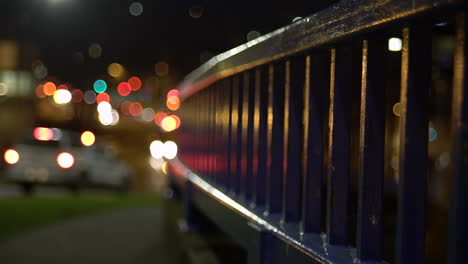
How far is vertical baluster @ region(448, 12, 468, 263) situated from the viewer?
1.38 metres

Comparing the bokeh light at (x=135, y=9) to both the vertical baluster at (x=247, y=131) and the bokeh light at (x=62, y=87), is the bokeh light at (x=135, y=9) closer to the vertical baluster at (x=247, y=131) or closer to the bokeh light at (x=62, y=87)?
the vertical baluster at (x=247, y=131)

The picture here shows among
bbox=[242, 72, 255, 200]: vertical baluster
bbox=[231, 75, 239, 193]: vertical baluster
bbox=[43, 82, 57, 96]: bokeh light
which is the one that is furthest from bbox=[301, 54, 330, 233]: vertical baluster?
bbox=[43, 82, 57, 96]: bokeh light

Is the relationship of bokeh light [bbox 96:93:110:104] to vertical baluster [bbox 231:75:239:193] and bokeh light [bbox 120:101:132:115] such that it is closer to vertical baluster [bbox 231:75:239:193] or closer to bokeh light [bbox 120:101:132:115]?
bokeh light [bbox 120:101:132:115]

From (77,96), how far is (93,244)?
130 feet

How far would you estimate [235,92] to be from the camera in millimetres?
3688

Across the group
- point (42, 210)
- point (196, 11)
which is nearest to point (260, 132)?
point (196, 11)

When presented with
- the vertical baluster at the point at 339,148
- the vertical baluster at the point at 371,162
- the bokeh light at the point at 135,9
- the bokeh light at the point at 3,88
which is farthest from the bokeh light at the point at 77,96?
the vertical baluster at the point at 371,162

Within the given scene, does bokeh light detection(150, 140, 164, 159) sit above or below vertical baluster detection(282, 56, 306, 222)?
below

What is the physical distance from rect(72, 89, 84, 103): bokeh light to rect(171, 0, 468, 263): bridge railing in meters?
43.4

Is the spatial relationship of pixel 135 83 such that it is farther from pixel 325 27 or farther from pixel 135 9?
pixel 325 27

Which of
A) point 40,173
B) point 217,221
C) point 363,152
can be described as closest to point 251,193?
point 217,221

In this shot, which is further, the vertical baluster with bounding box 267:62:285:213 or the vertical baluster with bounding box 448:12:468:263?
the vertical baluster with bounding box 267:62:285:213

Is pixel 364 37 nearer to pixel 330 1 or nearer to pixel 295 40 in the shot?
pixel 295 40

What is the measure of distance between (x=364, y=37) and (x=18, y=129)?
44947mm
